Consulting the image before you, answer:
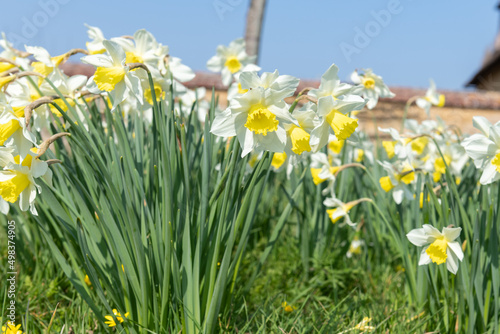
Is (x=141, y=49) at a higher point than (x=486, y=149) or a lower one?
higher

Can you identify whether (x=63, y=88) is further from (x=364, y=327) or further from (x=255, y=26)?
(x=255, y=26)

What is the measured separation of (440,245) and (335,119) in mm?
676

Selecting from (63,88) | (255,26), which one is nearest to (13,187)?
(63,88)

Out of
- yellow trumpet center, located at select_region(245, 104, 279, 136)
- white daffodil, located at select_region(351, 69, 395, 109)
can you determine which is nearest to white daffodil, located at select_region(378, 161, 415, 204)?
white daffodil, located at select_region(351, 69, 395, 109)

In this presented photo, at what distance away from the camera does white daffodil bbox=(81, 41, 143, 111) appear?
50.7 inches

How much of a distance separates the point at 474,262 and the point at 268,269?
1129mm

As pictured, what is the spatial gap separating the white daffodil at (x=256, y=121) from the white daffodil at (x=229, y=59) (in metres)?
1.19

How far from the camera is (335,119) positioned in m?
1.24

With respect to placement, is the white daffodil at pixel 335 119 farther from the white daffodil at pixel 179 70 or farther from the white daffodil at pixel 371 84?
the white daffodil at pixel 371 84

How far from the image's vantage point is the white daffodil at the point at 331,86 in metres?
1.29

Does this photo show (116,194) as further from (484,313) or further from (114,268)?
(484,313)

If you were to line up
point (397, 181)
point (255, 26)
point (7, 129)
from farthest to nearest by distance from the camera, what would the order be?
1. point (255, 26)
2. point (397, 181)
3. point (7, 129)

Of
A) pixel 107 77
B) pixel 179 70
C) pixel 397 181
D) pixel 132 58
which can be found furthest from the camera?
pixel 397 181

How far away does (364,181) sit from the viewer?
2822 millimetres
